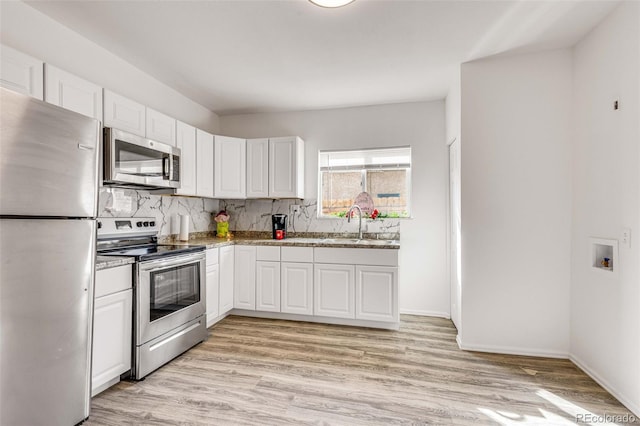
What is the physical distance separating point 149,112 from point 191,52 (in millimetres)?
646

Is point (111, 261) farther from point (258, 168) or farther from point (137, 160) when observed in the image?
point (258, 168)

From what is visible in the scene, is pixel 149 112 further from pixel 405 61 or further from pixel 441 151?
pixel 441 151

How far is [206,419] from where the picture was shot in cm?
186

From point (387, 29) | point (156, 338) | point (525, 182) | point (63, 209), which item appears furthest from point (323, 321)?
point (387, 29)

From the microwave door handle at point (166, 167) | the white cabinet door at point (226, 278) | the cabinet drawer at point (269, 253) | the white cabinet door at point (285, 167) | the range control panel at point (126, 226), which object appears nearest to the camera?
the range control panel at point (126, 226)

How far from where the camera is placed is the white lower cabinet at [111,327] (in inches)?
78.8

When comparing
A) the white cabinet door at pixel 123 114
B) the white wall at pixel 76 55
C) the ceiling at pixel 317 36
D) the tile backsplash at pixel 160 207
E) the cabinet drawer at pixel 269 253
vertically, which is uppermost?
the ceiling at pixel 317 36

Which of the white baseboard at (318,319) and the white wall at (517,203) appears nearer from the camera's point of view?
the white wall at (517,203)

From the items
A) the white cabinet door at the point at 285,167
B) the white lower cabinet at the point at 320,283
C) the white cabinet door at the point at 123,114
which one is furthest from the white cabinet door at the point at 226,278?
the white cabinet door at the point at 123,114

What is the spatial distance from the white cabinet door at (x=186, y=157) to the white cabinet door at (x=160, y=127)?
0.08m

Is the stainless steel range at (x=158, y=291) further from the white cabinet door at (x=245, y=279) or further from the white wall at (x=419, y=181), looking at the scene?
the white wall at (x=419, y=181)

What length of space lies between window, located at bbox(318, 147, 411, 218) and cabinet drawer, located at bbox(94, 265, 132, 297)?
7.90 ft

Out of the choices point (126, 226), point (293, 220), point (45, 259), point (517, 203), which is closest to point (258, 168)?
point (293, 220)

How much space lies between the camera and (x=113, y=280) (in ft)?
6.93
